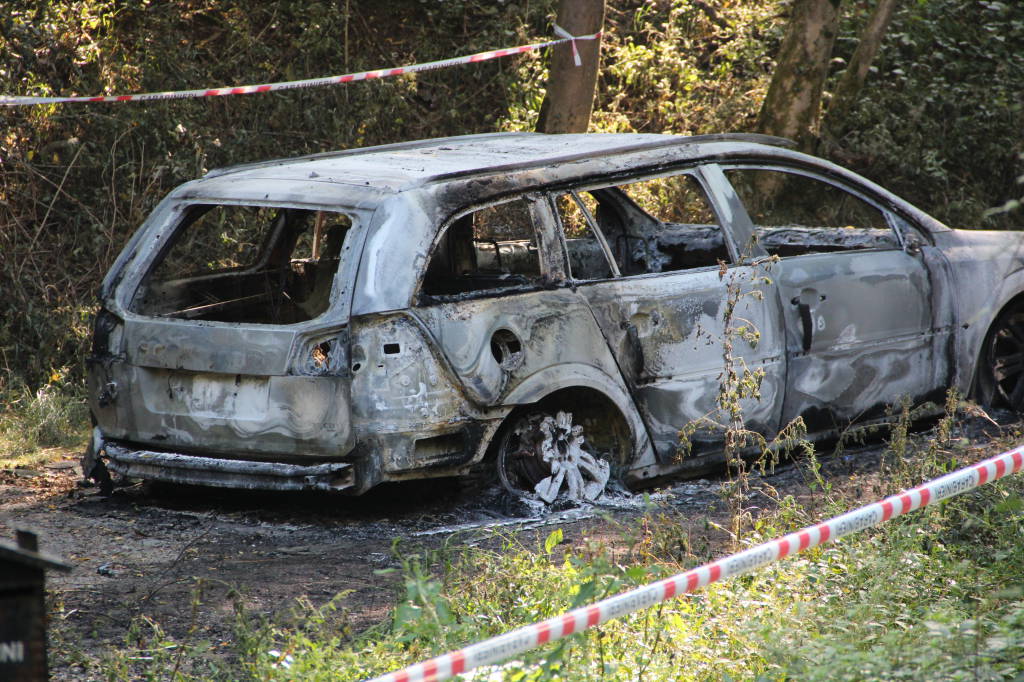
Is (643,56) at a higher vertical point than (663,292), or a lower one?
higher

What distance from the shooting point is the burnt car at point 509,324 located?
5129mm

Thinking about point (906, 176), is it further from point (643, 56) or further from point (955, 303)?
point (955, 303)

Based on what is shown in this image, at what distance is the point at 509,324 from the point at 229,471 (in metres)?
1.39

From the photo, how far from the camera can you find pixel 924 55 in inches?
567

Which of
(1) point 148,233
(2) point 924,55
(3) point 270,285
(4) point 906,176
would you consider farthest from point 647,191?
(1) point 148,233

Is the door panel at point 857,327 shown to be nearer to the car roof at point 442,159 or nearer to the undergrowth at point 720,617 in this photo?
the car roof at point 442,159

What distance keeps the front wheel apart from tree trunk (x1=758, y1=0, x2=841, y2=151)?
7.24 m

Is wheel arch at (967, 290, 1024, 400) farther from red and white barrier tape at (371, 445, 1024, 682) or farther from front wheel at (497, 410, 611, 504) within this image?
red and white barrier tape at (371, 445, 1024, 682)

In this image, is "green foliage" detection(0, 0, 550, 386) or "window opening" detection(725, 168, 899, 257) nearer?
"green foliage" detection(0, 0, 550, 386)

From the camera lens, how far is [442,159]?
5859mm

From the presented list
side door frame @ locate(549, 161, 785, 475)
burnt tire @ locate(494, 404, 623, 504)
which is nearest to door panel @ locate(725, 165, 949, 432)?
side door frame @ locate(549, 161, 785, 475)

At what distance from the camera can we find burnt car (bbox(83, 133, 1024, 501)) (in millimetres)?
5129

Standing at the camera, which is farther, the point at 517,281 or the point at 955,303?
the point at 955,303

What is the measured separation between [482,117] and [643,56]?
2.07 meters
